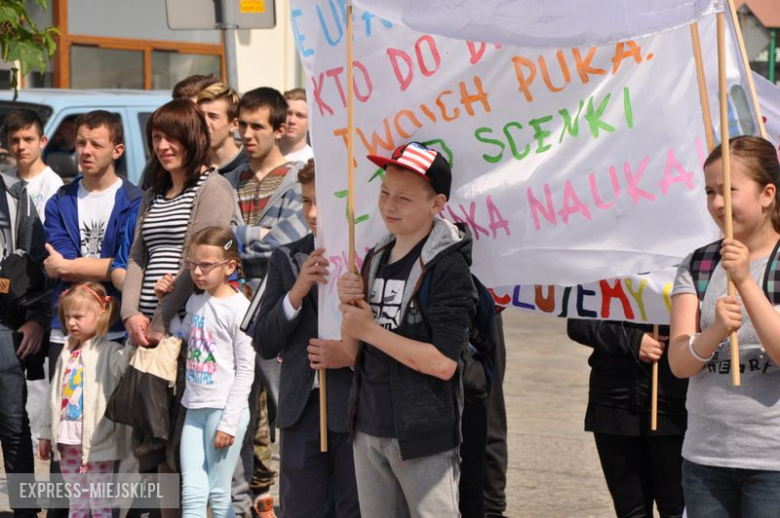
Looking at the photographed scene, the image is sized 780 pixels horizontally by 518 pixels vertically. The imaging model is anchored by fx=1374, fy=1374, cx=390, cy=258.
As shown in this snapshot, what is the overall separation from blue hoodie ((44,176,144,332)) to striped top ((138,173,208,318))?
0.32 m

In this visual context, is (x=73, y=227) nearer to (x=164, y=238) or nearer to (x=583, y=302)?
(x=164, y=238)

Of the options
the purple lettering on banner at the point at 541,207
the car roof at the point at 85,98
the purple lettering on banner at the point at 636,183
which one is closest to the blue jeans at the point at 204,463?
the purple lettering on banner at the point at 541,207

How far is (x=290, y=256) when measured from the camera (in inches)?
205

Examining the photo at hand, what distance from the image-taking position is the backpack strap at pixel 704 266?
410cm

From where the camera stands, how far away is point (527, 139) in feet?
15.8

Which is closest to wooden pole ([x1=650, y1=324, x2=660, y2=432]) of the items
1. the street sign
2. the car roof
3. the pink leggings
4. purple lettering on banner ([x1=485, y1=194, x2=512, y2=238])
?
purple lettering on banner ([x1=485, y1=194, x2=512, y2=238])

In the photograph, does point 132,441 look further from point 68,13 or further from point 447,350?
point 68,13

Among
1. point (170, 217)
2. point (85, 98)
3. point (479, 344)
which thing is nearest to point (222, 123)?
point (170, 217)

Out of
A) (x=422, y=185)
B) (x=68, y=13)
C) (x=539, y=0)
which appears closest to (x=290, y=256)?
(x=422, y=185)

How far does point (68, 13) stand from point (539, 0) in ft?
43.0

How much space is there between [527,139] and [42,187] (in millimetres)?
4457

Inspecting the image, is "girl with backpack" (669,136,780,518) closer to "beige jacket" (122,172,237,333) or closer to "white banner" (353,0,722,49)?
"white banner" (353,0,722,49)

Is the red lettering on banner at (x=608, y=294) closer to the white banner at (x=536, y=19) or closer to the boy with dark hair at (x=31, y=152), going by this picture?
the white banner at (x=536, y=19)

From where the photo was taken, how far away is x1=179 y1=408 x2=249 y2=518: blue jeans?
584 cm
